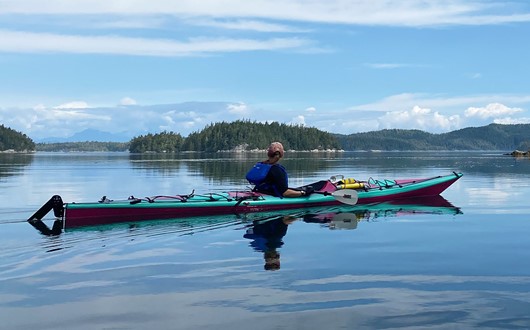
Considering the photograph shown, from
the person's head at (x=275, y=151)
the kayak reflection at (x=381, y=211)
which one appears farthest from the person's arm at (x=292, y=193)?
the person's head at (x=275, y=151)

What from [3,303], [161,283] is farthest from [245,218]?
[3,303]

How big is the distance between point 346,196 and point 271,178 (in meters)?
3.71

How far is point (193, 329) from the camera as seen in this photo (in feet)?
28.5

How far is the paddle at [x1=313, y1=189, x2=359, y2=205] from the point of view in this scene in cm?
2509

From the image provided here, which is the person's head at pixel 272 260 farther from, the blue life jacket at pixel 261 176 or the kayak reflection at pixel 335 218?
the blue life jacket at pixel 261 176

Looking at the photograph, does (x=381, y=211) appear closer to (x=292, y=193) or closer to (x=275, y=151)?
(x=292, y=193)

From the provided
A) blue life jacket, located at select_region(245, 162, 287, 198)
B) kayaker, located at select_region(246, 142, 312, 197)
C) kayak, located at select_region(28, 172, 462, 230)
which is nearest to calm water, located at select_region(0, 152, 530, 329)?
kayak, located at select_region(28, 172, 462, 230)

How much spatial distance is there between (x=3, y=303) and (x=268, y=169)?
46.0 ft

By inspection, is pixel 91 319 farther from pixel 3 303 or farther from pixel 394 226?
pixel 394 226

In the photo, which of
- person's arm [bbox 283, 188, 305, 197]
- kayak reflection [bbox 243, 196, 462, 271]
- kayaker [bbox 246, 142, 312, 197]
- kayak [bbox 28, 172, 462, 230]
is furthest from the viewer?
person's arm [bbox 283, 188, 305, 197]

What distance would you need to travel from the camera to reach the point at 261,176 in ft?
76.9

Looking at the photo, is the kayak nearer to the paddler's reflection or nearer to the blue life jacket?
the blue life jacket

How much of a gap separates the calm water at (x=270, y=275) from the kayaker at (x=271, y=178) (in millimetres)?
2272

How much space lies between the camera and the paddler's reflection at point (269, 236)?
13837 millimetres
